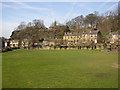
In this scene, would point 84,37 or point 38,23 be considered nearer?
point 84,37

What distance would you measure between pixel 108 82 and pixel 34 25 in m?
113

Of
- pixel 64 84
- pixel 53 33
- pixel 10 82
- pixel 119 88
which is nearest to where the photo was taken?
pixel 119 88

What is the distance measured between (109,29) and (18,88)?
92.0 metres

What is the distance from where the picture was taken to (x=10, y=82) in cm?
1262

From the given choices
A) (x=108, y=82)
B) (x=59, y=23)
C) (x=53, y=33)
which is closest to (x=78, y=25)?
(x=59, y=23)

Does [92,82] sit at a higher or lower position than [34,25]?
lower

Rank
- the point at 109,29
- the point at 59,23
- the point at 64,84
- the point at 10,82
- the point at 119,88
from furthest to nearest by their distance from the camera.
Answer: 1. the point at 59,23
2. the point at 109,29
3. the point at 10,82
4. the point at 64,84
5. the point at 119,88

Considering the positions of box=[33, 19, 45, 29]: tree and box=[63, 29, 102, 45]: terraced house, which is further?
box=[33, 19, 45, 29]: tree

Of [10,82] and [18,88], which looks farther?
[10,82]

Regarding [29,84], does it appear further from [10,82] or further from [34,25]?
[34,25]

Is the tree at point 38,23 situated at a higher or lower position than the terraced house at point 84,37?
Result: higher

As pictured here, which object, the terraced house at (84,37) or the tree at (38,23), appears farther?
the tree at (38,23)

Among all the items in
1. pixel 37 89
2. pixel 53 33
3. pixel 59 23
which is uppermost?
pixel 59 23

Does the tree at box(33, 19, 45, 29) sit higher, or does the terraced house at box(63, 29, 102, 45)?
the tree at box(33, 19, 45, 29)
